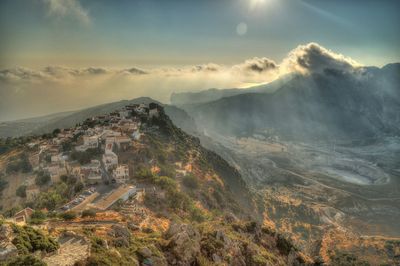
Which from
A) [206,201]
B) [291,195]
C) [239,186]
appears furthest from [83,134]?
[291,195]

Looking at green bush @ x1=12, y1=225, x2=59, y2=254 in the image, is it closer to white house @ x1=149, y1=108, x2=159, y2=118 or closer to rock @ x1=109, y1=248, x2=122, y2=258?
rock @ x1=109, y1=248, x2=122, y2=258

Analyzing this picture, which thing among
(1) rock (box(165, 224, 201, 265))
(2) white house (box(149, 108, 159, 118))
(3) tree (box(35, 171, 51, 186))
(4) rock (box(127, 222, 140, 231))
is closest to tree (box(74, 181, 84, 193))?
(3) tree (box(35, 171, 51, 186))

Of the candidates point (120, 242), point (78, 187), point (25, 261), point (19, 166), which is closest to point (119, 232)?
point (120, 242)

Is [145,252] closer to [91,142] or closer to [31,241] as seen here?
[31,241]

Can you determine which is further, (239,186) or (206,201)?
(239,186)

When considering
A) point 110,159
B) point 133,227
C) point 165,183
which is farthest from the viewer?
point 110,159

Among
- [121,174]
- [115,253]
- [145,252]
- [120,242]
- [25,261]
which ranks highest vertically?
[25,261]

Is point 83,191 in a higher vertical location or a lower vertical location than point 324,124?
higher

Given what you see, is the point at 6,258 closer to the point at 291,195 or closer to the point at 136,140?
the point at 136,140
